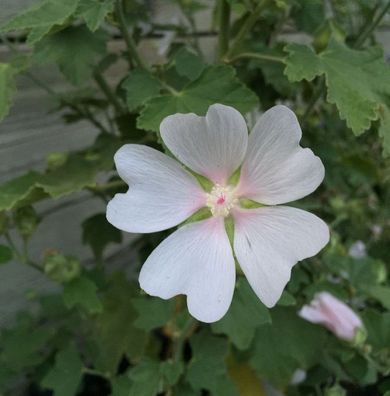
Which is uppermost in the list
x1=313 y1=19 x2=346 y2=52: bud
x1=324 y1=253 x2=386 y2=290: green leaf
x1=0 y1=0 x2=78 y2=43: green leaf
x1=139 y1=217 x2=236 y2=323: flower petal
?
x1=0 y1=0 x2=78 y2=43: green leaf

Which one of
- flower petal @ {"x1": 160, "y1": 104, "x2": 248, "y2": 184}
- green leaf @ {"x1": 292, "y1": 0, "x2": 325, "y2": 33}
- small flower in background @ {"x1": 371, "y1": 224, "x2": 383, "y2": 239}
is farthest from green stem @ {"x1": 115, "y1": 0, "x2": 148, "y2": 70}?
small flower in background @ {"x1": 371, "y1": 224, "x2": 383, "y2": 239}

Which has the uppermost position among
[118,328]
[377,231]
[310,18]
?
[310,18]

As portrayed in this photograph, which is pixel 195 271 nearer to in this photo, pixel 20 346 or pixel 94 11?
pixel 94 11

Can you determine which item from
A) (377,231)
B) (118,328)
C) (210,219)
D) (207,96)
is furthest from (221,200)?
(377,231)

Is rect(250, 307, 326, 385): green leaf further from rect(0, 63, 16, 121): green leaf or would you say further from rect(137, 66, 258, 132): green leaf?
rect(0, 63, 16, 121): green leaf

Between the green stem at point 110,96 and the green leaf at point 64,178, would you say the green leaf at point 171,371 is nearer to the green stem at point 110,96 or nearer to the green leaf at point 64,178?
the green leaf at point 64,178

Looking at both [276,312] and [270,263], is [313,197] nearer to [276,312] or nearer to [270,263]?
[276,312]
